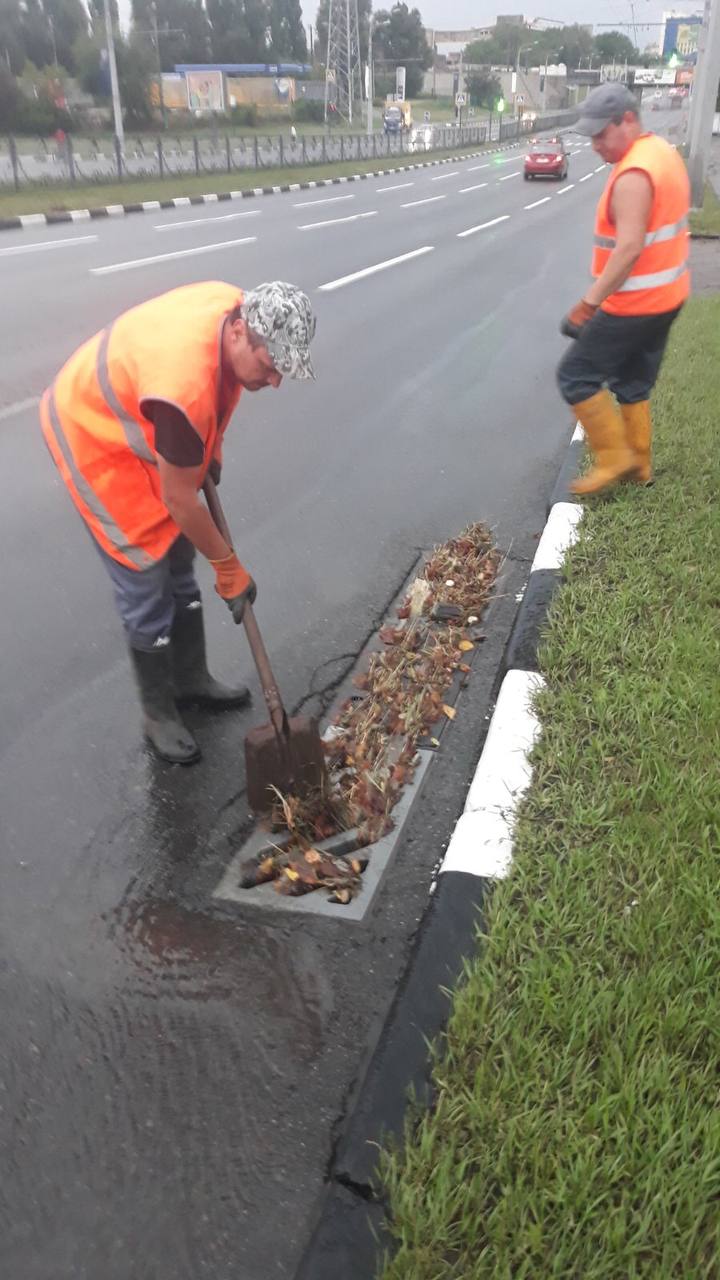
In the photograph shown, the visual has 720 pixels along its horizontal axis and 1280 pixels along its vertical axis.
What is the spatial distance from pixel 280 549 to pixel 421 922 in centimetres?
248

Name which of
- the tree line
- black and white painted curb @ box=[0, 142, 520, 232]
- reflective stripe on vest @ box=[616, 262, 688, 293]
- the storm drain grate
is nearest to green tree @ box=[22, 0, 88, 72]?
the tree line

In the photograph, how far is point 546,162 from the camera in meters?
30.5

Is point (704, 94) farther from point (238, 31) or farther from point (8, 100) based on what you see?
point (238, 31)

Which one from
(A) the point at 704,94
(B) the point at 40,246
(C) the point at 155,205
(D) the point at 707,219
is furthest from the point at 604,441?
(C) the point at 155,205

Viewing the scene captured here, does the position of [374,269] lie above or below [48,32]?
below

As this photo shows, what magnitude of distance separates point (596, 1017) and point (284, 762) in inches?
42.5

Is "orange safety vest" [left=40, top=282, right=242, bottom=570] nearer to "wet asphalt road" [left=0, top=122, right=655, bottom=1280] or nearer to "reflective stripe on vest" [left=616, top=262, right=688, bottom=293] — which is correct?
"wet asphalt road" [left=0, top=122, right=655, bottom=1280]

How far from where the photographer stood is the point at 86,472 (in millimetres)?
2660

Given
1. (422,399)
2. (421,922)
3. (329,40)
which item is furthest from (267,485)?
(329,40)

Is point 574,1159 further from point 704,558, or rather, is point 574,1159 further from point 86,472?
point 704,558

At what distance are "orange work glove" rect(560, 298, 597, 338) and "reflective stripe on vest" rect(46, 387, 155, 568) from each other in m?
2.42

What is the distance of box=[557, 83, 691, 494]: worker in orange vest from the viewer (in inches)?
159

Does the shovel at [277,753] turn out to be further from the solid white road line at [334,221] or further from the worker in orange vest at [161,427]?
the solid white road line at [334,221]

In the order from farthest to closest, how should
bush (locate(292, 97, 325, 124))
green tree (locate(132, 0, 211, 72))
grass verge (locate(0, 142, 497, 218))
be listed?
green tree (locate(132, 0, 211, 72)), bush (locate(292, 97, 325, 124)), grass verge (locate(0, 142, 497, 218))
